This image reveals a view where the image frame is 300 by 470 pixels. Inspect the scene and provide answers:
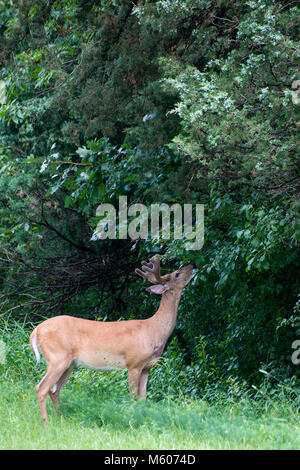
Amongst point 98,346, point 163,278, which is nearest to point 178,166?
point 163,278

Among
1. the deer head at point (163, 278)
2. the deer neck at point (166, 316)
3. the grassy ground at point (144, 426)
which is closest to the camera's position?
the grassy ground at point (144, 426)

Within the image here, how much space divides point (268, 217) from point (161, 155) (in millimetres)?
2575

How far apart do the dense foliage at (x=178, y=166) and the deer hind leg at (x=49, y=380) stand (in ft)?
6.77

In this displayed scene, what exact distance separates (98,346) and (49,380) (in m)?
0.60

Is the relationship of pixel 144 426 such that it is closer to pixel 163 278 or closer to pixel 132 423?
pixel 132 423

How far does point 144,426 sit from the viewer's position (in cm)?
605

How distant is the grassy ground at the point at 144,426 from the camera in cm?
546

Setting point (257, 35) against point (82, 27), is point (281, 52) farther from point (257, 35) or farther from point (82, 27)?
point (82, 27)

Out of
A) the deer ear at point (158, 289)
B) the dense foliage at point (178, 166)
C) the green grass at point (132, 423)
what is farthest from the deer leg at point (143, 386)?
the dense foliage at point (178, 166)

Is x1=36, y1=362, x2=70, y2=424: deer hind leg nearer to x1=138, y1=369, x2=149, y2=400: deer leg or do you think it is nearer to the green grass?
the green grass

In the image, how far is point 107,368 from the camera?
7277mm

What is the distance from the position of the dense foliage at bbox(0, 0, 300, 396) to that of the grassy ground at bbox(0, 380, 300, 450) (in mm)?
1603

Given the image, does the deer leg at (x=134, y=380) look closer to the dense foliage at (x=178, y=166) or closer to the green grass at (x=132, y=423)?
the green grass at (x=132, y=423)
